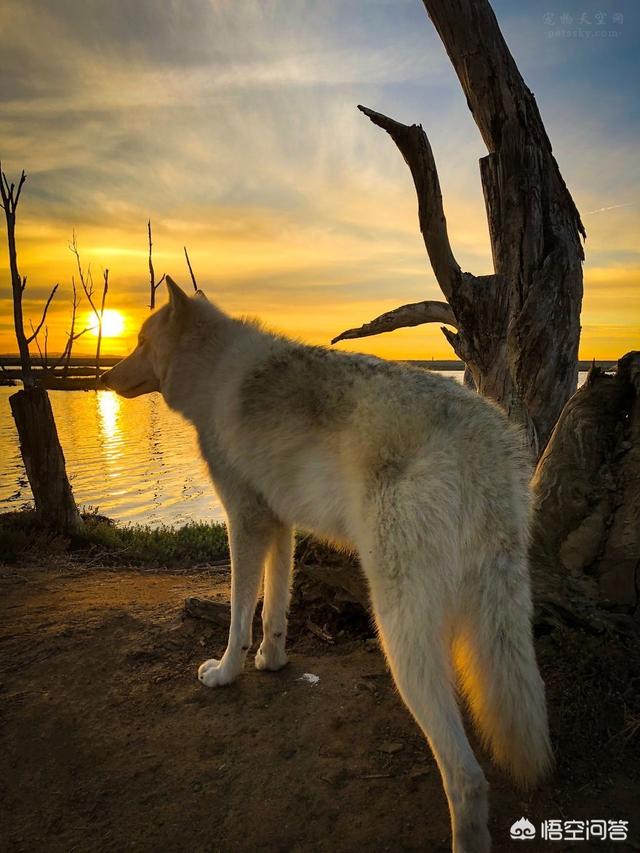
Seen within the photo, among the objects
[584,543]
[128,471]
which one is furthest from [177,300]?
[128,471]

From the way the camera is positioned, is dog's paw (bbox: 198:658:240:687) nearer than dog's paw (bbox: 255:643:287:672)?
Yes

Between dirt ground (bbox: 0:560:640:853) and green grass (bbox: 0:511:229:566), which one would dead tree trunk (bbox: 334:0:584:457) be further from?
green grass (bbox: 0:511:229:566)

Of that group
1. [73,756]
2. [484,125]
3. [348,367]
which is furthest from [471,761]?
[484,125]

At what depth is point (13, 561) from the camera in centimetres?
802

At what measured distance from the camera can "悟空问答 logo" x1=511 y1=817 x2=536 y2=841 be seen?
2.57 m

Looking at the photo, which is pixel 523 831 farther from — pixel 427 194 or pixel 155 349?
pixel 427 194

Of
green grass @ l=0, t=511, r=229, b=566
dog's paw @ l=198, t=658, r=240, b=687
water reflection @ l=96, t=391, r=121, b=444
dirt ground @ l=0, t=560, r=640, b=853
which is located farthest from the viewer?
water reflection @ l=96, t=391, r=121, b=444

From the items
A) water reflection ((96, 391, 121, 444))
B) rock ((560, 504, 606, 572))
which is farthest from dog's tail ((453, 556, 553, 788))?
water reflection ((96, 391, 121, 444))

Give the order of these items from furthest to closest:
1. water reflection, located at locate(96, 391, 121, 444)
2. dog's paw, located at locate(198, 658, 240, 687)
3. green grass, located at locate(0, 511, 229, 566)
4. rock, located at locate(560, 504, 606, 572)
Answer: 1. water reflection, located at locate(96, 391, 121, 444)
2. green grass, located at locate(0, 511, 229, 566)
3. dog's paw, located at locate(198, 658, 240, 687)
4. rock, located at locate(560, 504, 606, 572)

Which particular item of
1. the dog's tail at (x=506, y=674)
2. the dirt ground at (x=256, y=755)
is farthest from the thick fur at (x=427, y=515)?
the dirt ground at (x=256, y=755)

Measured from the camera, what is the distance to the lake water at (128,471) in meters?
14.1

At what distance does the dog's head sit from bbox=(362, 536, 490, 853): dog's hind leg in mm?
2545

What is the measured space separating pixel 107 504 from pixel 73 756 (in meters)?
12.4

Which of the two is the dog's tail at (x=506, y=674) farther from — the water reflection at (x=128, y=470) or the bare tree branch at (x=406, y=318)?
the bare tree branch at (x=406, y=318)
